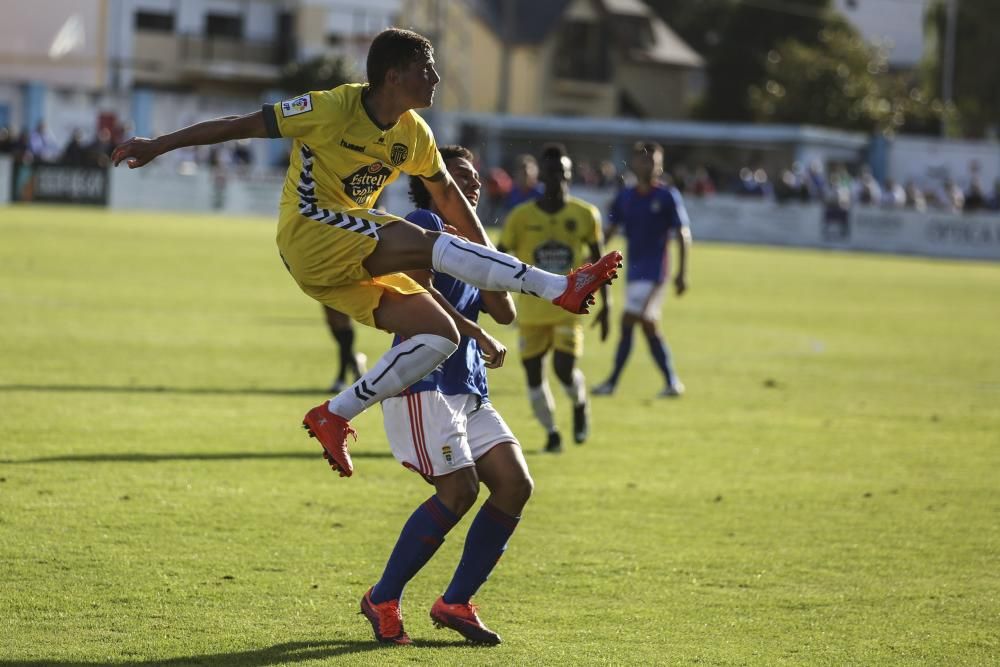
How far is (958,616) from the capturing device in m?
7.32

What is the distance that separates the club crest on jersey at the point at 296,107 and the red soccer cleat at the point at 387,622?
2.11 meters

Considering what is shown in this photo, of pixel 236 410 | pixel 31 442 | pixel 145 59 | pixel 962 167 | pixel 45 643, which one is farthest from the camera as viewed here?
pixel 145 59

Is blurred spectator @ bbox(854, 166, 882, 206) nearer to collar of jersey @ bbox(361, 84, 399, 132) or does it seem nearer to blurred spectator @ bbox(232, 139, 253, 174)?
blurred spectator @ bbox(232, 139, 253, 174)

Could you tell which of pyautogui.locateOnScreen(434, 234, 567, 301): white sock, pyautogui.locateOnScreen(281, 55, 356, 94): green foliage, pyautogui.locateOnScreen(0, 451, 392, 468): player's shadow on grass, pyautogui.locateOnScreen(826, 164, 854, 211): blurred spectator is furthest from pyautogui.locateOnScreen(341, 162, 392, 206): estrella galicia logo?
pyautogui.locateOnScreen(281, 55, 356, 94): green foliage

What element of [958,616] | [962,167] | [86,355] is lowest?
[962,167]

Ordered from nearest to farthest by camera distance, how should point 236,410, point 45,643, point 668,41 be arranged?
point 45,643 < point 236,410 < point 668,41

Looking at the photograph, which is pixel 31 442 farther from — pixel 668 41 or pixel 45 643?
pixel 668 41

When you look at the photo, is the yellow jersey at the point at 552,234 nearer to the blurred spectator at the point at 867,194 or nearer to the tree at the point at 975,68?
the blurred spectator at the point at 867,194

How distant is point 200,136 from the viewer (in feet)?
20.6

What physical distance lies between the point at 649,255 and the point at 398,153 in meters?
10.2

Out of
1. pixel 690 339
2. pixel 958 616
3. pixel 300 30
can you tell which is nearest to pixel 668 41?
pixel 300 30

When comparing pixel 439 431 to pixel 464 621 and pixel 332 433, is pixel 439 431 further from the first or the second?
pixel 464 621

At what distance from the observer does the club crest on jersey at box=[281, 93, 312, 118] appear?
20.9 ft

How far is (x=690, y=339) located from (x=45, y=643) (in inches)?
665
